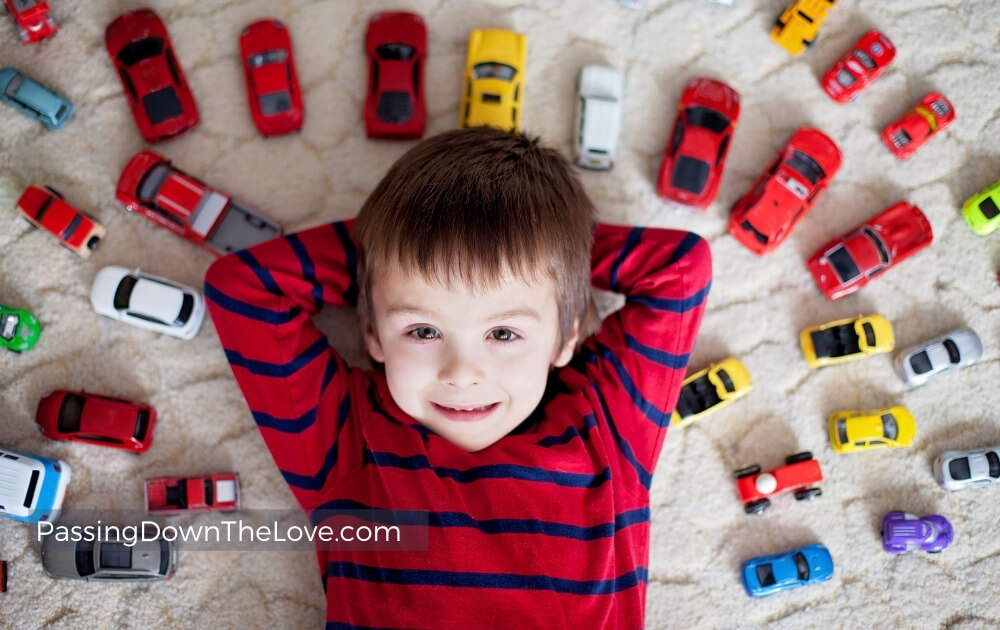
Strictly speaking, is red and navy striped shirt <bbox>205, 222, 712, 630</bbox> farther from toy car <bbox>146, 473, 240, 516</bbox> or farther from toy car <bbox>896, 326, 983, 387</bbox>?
toy car <bbox>896, 326, 983, 387</bbox>

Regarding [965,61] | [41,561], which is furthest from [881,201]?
[41,561]

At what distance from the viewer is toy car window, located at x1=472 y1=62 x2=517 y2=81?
3.74ft

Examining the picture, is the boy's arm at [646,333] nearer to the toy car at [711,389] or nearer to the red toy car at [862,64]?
the toy car at [711,389]

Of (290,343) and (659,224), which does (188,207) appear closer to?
(290,343)

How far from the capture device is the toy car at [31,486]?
1.01 meters

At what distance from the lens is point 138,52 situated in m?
1.12

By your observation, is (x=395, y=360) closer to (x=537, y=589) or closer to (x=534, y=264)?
(x=534, y=264)

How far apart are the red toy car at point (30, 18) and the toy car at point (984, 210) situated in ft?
4.41

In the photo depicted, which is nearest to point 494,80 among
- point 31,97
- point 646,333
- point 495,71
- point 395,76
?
point 495,71

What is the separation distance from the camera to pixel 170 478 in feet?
3.51

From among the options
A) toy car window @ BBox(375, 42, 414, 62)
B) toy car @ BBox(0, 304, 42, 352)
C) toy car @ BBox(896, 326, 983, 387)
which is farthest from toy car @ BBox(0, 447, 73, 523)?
toy car @ BBox(896, 326, 983, 387)

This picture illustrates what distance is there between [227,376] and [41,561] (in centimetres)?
33

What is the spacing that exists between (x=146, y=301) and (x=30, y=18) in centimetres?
44

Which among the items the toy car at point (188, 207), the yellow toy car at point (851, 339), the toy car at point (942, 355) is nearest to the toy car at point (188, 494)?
the toy car at point (188, 207)
